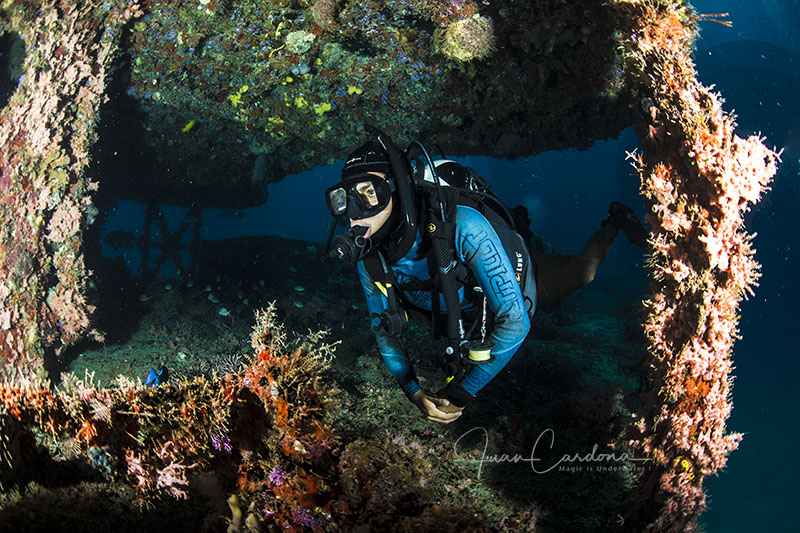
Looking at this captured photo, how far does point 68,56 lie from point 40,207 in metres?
2.71

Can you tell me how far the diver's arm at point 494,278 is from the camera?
125 inches

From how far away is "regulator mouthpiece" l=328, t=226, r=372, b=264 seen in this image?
2.96m

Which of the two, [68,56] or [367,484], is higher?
[68,56]

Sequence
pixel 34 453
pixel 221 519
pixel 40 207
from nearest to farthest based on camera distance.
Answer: pixel 221 519
pixel 34 453
pixel 40 207

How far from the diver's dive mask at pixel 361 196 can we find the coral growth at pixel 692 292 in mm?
2656

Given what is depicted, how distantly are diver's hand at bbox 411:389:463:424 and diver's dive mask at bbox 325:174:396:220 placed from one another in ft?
5.53

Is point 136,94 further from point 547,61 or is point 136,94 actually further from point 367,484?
point 367,484

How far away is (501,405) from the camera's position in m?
4.22

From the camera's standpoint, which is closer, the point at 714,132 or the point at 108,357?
the point at 714,132

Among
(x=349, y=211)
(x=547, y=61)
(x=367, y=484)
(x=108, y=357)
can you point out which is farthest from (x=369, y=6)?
(x=108, y=357)

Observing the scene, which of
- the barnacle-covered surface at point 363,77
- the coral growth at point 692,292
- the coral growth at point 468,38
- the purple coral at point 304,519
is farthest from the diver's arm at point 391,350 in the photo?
the coral growth at point 468,38

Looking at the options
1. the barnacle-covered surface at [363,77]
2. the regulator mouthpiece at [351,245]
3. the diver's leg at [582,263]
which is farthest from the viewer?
the barnacle-covered surface at [363,77]

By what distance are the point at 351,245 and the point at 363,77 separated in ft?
17.8

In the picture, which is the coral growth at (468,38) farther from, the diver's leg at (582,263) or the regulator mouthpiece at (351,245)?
the regulator mouthpiece at (351,245)
